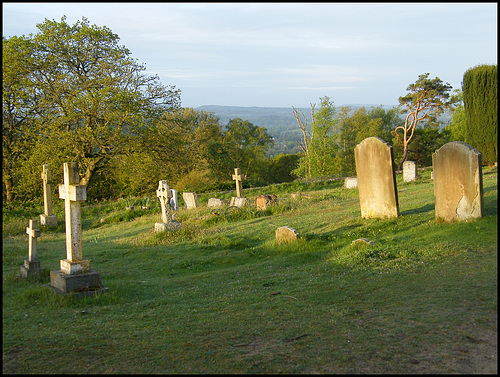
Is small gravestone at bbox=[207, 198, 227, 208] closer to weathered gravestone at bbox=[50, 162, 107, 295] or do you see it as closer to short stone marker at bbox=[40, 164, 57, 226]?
short stone marker at bbox=[40, 164, 57, 226]

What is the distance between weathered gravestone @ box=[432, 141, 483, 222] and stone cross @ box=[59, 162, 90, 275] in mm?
8156

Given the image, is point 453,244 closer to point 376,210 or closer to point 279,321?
point 376,210

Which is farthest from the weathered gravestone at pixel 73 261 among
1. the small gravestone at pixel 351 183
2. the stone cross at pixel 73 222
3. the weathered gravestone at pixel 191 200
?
the small gravestone at pixel 351 183

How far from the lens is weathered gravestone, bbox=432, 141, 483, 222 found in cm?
1004

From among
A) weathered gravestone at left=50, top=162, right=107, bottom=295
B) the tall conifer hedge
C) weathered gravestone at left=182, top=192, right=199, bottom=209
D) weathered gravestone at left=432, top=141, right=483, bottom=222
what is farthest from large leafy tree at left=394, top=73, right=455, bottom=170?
weathered gravestone at left=50, top=162, right=107, bottom=295

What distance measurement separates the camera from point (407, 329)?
4.83 m

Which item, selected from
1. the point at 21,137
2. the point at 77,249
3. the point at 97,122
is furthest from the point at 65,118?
the point at 77,249

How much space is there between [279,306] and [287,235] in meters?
4.67

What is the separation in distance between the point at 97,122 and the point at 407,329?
2324 cm

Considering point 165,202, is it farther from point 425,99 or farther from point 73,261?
point 425,99

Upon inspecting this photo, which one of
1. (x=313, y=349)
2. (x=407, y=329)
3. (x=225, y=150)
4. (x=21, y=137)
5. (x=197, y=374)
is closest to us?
(x=197, y=374)

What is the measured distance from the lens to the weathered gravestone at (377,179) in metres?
12.0

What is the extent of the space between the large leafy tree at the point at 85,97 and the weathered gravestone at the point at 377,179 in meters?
15.3

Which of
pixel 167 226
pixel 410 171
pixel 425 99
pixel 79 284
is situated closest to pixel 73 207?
pixel 79 284
